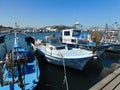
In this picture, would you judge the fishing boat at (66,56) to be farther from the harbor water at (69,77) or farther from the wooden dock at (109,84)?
the wooden dock at (109,84)

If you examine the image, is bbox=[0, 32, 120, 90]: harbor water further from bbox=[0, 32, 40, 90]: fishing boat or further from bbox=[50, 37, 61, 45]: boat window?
bbox=[50, 37, 61, 45]: boat window

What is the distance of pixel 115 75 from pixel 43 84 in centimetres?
603

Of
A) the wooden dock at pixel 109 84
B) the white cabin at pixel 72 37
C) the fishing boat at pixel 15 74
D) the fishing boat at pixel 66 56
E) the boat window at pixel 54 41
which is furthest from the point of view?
the white cabin at pixel 72 37

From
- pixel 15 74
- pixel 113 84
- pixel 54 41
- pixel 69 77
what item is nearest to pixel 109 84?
pixel 113 84

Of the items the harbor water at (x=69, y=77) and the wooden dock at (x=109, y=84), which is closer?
the wooden dock at (x=109, y=84)

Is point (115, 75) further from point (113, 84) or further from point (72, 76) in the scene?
point (72, 76)

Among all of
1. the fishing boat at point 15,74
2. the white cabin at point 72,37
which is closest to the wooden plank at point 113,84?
the fishing boat at point 15,74

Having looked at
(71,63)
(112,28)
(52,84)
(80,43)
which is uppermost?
(112,28)

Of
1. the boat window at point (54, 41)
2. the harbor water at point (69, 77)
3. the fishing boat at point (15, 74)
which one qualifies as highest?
the boat window at point (54, 41)

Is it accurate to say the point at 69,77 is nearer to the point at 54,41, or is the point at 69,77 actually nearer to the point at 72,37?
the point at 54,41

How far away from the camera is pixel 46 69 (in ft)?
50.5

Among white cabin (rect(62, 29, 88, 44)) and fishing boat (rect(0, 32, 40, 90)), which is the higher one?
white cabin (rect(62, 29, 88, 44))

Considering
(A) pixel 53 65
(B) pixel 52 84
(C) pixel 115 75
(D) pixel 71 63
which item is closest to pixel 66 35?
(A) pixel 53 65

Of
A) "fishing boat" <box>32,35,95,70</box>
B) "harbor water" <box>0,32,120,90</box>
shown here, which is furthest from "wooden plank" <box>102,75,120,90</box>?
"fishing boat" <box>32,35,95,70</box>
